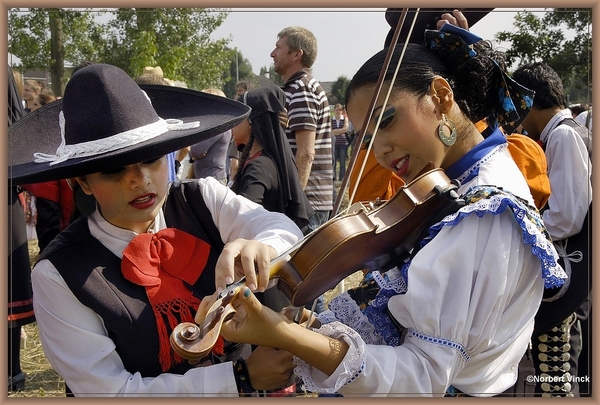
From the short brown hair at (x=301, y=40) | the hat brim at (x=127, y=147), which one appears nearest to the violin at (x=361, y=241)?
the hat brim at (x=127, y=147)

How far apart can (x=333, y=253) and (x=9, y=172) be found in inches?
43.1

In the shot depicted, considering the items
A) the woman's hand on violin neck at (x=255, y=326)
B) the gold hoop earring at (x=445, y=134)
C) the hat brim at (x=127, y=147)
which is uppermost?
the gold hoop earring at (x=445, y=134)

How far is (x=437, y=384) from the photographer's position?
135cm

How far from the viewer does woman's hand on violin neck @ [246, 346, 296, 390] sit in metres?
1.54

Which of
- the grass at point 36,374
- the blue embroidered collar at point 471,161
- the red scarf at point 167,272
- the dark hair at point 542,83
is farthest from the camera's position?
the grass at point 36,374

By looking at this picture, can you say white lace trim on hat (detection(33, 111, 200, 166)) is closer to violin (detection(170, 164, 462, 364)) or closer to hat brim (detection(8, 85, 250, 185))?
hat brim (detection(8, 85, 250, 185))

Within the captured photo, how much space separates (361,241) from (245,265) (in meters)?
0.31

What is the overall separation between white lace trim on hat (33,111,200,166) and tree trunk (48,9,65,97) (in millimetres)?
2652

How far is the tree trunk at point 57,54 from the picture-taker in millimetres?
4727

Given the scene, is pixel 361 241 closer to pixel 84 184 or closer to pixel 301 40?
pixel 84 184

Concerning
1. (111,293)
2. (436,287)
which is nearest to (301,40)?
(111,293)

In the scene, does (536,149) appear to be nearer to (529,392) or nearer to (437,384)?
(529,392)

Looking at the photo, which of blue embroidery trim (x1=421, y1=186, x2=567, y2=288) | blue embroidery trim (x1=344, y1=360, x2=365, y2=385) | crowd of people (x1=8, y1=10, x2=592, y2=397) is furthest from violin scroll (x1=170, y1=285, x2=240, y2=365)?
blue embroidery trim (x1=421, y1=186, x2=567, y2=288)

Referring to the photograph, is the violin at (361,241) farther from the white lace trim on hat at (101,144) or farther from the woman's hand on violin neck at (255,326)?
the white lace trim on hat at (101,144)
